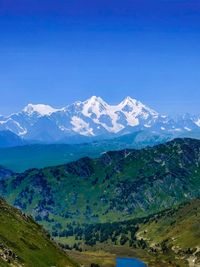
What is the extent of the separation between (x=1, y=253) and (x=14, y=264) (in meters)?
7.44

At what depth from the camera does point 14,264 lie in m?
200

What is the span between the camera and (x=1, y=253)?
196 m
